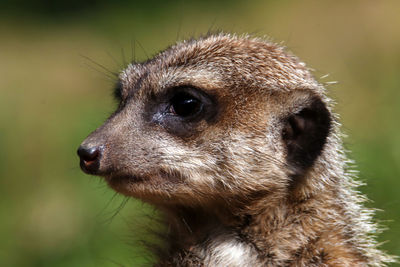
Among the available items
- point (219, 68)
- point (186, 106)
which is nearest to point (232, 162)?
point (186, 106)

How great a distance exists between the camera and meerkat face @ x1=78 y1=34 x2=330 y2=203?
368 centimetres

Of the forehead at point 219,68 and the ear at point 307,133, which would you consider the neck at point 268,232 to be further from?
the forehead at point 219,68

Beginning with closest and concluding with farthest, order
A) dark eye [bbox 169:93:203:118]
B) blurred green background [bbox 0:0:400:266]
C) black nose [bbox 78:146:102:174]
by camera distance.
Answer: black nose [bbox 78:146:102:174]
dark eye [bbox 169:93:203:118]
blurred green background [bbox 0:0:400:266]

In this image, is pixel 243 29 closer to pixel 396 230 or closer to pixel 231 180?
pixel 396 230

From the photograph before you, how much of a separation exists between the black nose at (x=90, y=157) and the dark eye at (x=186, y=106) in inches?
19.0

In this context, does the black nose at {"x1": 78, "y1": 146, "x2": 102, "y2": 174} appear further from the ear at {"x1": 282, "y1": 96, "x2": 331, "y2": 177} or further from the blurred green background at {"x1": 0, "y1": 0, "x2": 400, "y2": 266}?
the ear at {"x1": 282, "y1": 96, "x2": 331, "y2": 177}

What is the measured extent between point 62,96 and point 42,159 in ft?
8.49

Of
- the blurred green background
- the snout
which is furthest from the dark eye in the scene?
the blurred green background

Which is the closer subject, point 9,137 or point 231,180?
point 231,180

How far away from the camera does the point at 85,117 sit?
28.9ft

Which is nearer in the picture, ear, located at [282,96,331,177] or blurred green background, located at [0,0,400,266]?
ear, located at [282,96,331,177]

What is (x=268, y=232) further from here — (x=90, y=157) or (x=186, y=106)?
(x=90, y=157)

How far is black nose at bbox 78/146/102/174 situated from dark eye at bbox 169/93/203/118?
482mm

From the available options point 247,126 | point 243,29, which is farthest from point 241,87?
point 243,29
